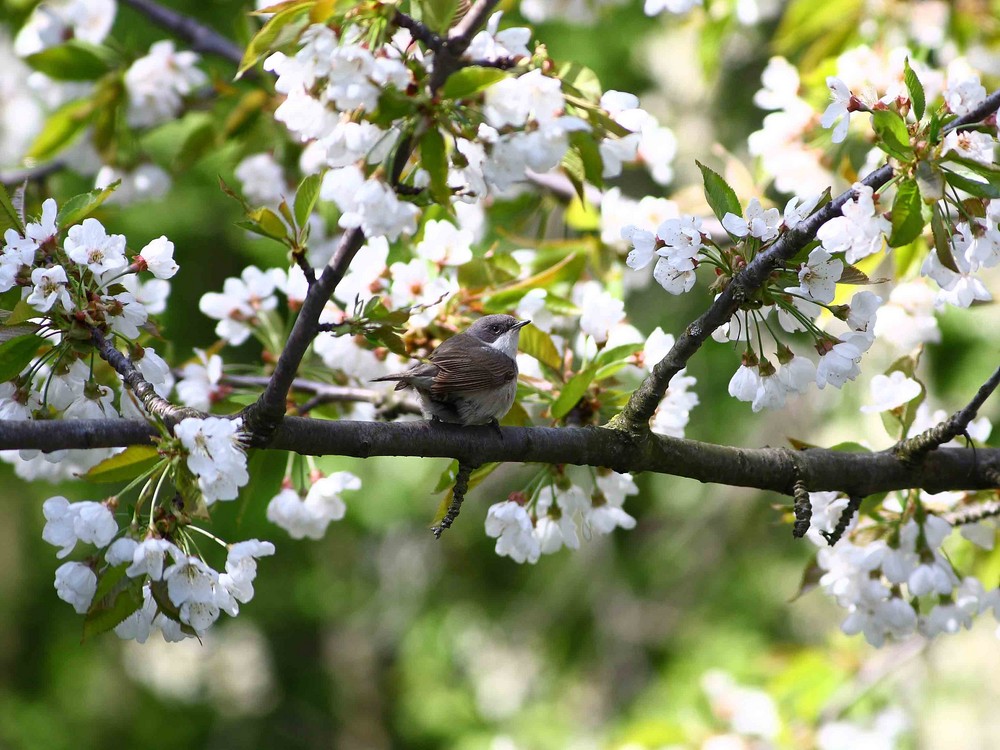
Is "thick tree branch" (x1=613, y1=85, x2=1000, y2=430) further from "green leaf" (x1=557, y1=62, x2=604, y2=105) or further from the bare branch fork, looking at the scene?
"green leaf" (x1=557, y1=62, x2=604, y2=105)

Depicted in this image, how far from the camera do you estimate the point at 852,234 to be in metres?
1.58

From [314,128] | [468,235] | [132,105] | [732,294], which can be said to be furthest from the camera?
[132,105]

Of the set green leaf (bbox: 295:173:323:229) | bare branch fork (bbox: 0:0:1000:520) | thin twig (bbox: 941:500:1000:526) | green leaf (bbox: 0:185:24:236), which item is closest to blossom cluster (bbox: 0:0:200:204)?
green leaf (bbox: 0:185:24:236)

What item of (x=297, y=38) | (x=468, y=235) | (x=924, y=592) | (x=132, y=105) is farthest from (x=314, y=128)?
(x=132, y=105)

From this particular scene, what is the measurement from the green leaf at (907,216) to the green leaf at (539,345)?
2.58 ft

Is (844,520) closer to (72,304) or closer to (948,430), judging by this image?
(948,430)

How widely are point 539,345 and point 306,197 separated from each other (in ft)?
2.20

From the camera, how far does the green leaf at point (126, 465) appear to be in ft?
5.37

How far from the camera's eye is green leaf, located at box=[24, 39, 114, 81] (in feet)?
9.64

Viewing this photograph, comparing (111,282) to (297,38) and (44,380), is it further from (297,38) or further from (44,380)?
(297,38)

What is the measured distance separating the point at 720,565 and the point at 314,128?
502cm

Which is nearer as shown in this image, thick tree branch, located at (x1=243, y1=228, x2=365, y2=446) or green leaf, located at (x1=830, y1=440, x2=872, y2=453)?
thick tree branch, located at (x1=243, y1=228, x2=365, y2=446)

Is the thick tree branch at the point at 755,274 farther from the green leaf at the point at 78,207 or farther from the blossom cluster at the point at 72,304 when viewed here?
the green leaf at the point at 78,207

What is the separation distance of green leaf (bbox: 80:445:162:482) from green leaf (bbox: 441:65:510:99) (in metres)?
0.74
